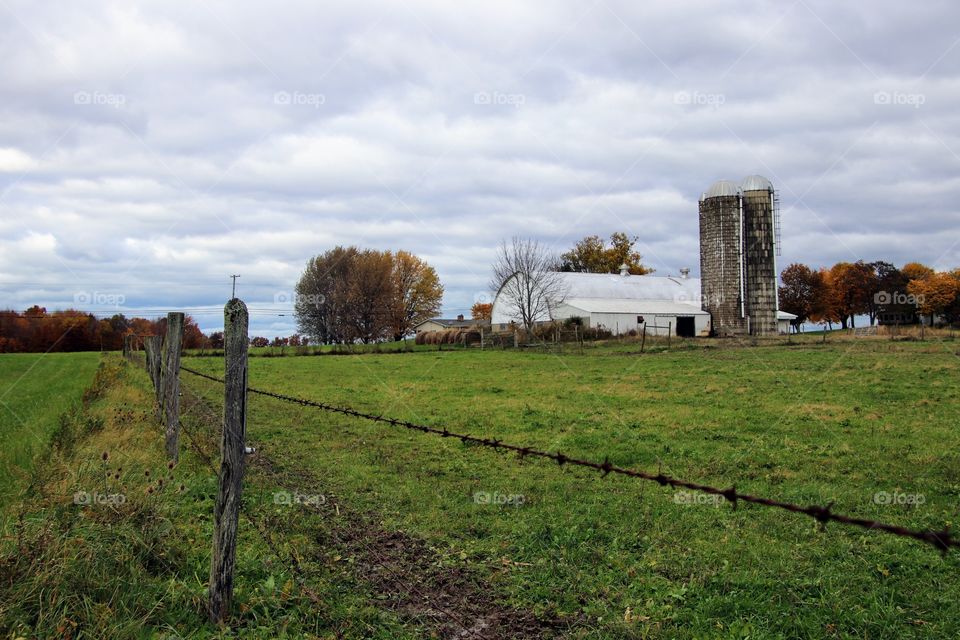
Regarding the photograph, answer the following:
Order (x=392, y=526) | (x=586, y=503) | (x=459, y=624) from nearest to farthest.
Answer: (x=459, y=624), (x=392, y=526), (x=586, y=503)

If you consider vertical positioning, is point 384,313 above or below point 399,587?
above

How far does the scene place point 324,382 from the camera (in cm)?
2591

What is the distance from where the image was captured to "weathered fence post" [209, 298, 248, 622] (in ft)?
14.6

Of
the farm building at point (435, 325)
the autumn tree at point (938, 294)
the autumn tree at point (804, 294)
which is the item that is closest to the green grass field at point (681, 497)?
the farm building at point (435, 325)

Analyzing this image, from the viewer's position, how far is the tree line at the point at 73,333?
178 feet

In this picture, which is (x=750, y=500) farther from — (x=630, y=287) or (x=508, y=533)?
(x=630, y=287)

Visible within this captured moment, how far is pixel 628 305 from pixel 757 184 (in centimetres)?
1362

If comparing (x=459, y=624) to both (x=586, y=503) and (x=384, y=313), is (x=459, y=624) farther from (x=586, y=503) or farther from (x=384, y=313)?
(x=384, y=313)

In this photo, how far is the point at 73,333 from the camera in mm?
60281

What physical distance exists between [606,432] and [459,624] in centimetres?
832

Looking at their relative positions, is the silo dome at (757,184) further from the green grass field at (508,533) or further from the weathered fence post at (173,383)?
the weathered fence post at (173,383)

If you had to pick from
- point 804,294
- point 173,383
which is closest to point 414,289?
point 804,294

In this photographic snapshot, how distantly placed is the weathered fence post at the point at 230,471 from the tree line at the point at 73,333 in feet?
173

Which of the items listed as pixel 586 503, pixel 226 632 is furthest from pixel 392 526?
pixel 226 632
